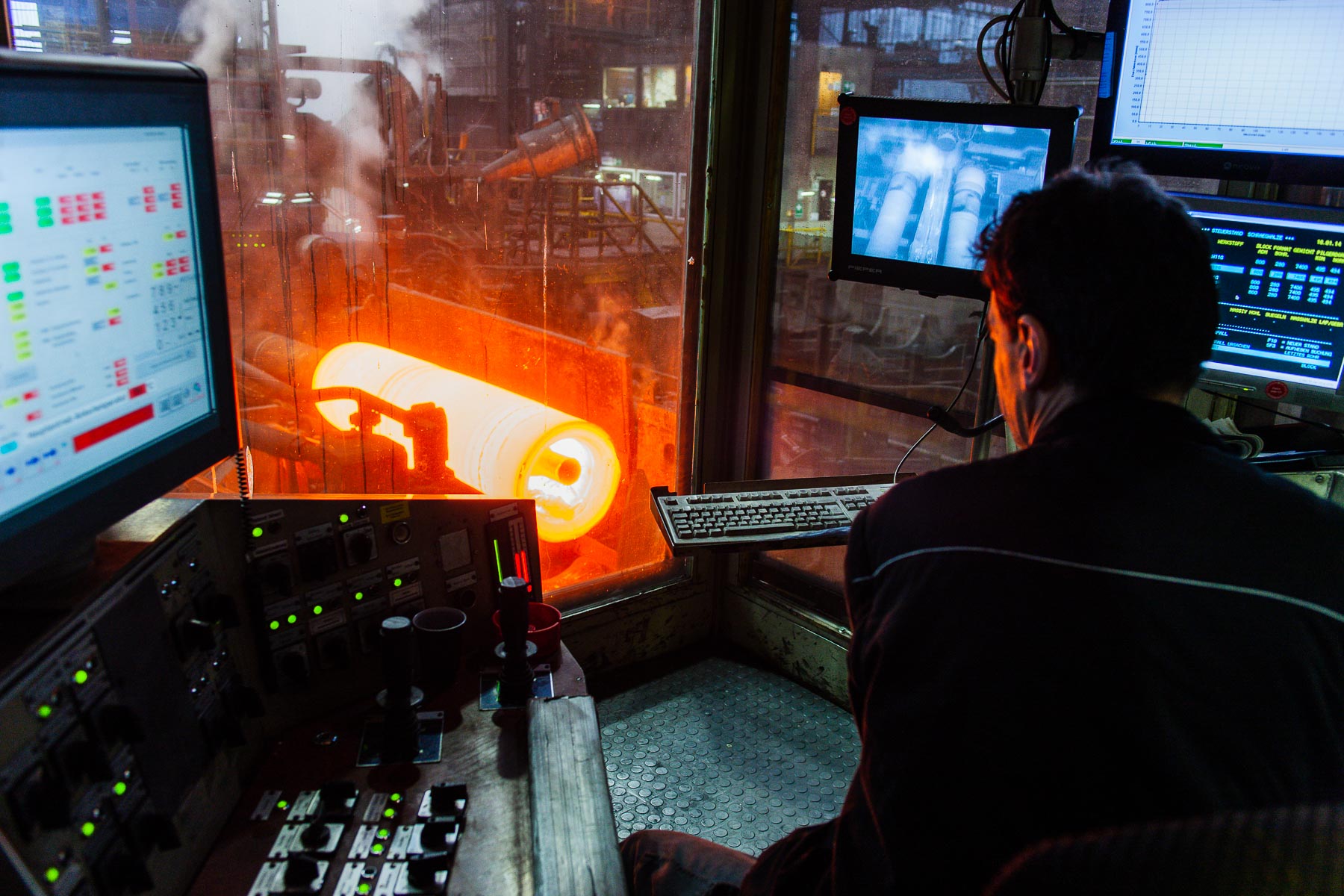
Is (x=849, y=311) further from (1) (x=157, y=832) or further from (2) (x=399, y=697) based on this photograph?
(1) (x=157, y=832)

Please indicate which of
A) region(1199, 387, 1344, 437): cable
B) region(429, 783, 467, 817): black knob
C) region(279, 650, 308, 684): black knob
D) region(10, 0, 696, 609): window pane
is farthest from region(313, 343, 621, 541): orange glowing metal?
region(1199, 387, 1344, 437): cable

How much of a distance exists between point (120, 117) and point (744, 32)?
2024 millimetres

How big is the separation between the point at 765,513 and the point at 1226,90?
3.68 feet

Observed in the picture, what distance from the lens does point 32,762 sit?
2.56 ft

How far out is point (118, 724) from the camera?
34.8 inches

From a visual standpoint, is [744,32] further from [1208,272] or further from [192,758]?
[192,758]

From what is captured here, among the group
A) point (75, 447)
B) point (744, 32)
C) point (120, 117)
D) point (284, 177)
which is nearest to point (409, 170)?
point (284, 177)

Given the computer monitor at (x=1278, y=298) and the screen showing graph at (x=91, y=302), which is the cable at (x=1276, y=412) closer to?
the computer monitor at (x=1278, y=298)

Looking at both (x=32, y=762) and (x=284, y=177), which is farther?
(x=284, y=177)

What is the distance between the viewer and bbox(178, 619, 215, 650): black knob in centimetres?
103

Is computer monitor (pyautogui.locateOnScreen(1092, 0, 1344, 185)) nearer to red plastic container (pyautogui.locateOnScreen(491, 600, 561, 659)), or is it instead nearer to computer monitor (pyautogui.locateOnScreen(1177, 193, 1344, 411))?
computer monitor (pyautogui.locateOnScreen(1177, 193, 1344, 411))

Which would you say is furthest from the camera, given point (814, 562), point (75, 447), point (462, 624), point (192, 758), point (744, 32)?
point (814, 562)

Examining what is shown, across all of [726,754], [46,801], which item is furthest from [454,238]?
[46,801]

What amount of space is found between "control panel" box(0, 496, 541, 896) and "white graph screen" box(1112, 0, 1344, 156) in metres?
1.32
